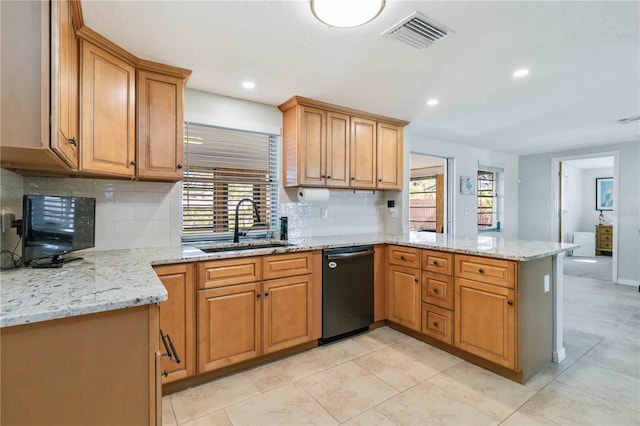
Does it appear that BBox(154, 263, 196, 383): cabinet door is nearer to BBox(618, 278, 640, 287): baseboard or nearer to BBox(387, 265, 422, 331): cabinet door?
BBox(387, 265, 422, 331): cabinet door

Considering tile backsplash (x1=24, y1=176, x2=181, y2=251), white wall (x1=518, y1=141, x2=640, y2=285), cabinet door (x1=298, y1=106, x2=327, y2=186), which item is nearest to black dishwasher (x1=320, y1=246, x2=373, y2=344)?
cabinet door (x1=298, y1=106, x2=327, y2=186)

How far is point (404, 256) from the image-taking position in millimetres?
3029

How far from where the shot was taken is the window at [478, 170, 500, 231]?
19.2ft

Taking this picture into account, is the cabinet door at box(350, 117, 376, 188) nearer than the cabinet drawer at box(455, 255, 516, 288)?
No

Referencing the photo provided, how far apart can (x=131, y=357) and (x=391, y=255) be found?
2.45m

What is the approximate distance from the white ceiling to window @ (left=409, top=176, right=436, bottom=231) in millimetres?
3225

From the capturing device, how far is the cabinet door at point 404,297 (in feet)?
9.61

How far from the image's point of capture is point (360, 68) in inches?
95.6

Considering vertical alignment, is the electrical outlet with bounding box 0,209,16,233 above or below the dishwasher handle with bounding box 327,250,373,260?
above

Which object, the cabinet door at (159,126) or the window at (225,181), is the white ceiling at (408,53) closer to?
the cabinet door at (159,126)

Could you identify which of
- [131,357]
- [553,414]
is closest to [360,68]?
[131,357]

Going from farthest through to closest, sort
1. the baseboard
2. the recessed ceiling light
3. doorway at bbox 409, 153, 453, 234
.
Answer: doorway at bbox 409, 153, 453, 234, the baseboard, the recessed ceiling light

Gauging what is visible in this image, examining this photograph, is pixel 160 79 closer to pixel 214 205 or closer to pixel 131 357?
pixel 214 205

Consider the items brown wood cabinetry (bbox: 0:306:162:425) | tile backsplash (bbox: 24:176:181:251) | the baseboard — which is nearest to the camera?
brown wood cabinetry (bbox: 0:306:162:425)
